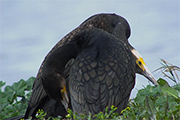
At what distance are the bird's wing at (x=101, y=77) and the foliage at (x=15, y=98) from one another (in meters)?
2.63

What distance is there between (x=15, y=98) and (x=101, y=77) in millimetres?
3299

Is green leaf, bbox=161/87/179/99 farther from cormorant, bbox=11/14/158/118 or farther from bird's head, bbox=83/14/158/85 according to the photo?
bird's head, bbox=83/14/158/85

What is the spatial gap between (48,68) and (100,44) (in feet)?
2.59

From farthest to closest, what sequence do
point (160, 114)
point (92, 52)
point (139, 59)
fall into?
point (139, 59), point (92, 52), point (160, 114)

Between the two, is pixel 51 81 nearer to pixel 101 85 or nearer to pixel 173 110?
pixel 101 85

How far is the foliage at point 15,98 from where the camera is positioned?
19.3 feet

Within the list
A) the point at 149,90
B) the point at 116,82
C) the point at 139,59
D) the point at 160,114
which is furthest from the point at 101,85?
the point at 139,59

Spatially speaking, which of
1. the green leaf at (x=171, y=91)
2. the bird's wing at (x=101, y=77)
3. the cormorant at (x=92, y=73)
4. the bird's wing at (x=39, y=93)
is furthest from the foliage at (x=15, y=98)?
the green leaf at (x=171, y=91)

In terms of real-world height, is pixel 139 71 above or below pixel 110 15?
below

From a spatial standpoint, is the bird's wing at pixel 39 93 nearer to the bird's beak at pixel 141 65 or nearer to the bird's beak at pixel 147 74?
the bird's beak at pixel 141 65

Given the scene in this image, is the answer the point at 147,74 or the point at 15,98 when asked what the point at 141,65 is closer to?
the point at 147,74

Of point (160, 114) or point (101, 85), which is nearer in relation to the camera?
point (160, 114)

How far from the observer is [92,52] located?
11.6ft

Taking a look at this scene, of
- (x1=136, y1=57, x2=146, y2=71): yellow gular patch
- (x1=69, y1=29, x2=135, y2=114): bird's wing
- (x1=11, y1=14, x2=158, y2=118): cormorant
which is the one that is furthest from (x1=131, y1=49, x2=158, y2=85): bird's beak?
(x1=69, y1=29, x2=135, y2=114): bird's wing
